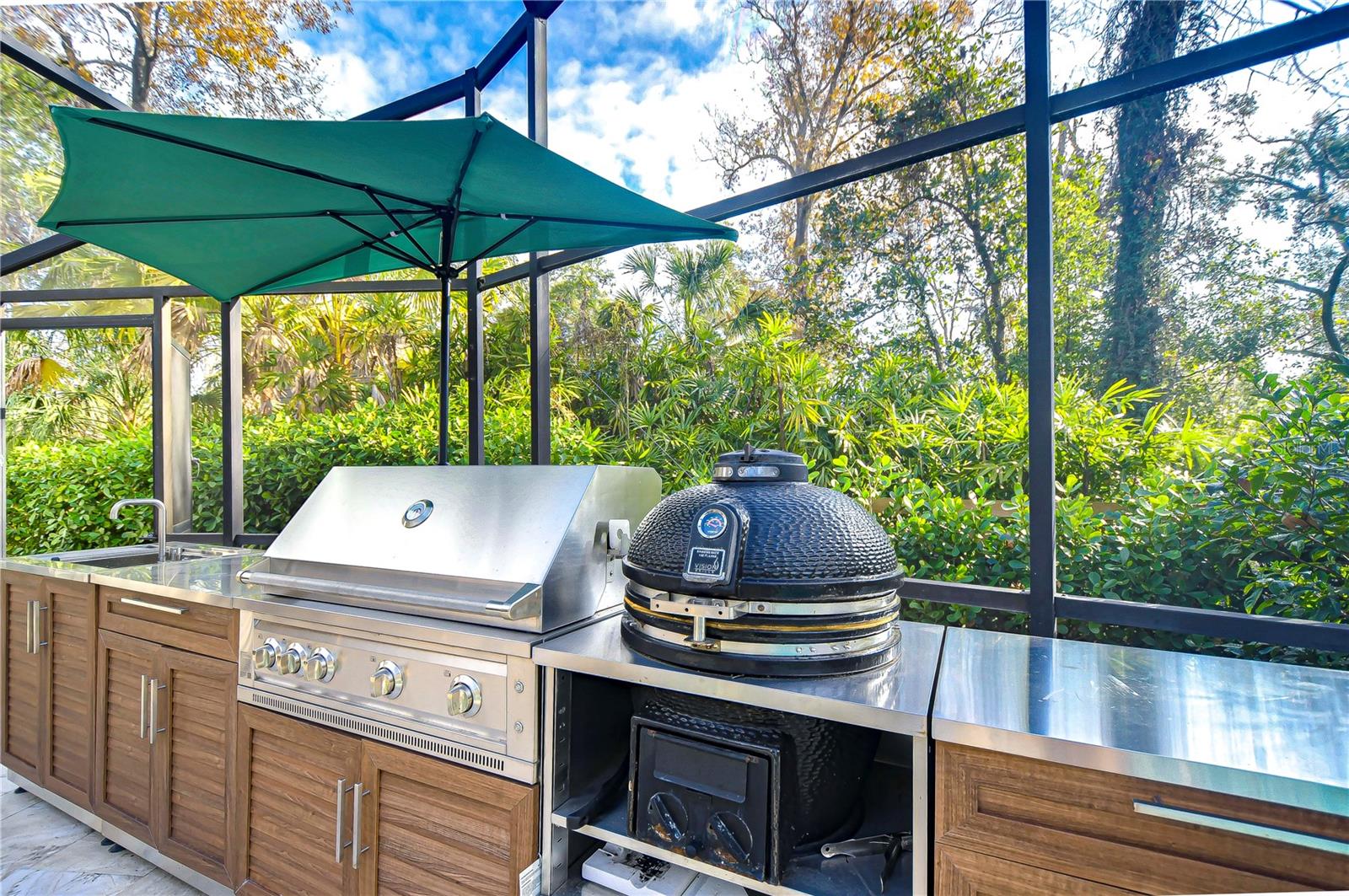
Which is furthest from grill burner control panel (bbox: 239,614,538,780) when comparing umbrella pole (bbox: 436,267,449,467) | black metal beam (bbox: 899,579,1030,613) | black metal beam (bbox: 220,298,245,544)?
black metal beam (bbox: 220,298,245,544)

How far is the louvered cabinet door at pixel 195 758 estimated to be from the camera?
2.07m

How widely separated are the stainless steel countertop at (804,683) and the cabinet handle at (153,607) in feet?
5.11

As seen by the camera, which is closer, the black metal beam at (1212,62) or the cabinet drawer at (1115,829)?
the cabinet drawer at (1115,829)

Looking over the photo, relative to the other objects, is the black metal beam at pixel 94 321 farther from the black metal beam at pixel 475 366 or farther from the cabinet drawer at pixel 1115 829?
the cabinet drawer at pixel 1115 829

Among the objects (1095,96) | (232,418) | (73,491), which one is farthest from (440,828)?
(73,491)

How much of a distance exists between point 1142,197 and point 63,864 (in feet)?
15.5

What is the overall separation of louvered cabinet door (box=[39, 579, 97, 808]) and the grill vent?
3.88 ft

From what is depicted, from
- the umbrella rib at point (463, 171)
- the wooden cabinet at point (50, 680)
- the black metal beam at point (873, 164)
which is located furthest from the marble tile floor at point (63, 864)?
the black metal beam at point (873, 164)

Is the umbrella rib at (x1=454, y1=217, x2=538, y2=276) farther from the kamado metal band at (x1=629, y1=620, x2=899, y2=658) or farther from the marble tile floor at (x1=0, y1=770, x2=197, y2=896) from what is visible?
the marble tile floor at (x1=0, y1=770, x2=197, y2=896)

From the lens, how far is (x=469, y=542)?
177cm

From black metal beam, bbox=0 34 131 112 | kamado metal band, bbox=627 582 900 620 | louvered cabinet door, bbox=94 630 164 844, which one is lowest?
louvered cabinet door, bbox=94 630 164 844

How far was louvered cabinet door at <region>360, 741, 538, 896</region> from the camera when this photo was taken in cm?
151

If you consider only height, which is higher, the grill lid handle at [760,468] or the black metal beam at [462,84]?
the black metal beam at [462,84]

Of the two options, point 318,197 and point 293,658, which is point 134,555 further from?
point 318,197
